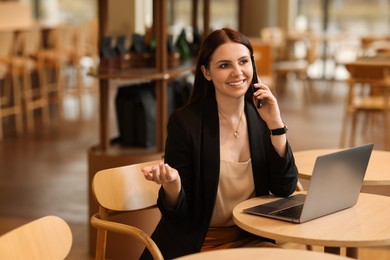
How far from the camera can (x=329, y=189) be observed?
7.68 feet

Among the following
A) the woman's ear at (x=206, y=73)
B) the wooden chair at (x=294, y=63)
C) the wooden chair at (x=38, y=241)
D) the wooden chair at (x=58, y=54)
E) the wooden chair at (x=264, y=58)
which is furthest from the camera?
the wooden chair at (x=294, y=63)

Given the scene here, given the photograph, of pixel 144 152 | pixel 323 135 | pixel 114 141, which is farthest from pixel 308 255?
pixel 323 135

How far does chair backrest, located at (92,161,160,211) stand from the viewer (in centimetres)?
274

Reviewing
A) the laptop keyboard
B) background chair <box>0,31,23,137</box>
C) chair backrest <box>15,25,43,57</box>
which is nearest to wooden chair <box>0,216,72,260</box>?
the laptop keyboard

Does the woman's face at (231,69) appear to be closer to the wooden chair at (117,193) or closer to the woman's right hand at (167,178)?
the woman's right hand at (167,178)

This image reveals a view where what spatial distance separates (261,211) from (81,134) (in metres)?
5.56

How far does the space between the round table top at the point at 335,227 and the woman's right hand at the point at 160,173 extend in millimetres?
240

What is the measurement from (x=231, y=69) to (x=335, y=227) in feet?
2.22

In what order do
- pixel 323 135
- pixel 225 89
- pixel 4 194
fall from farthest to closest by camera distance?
pixel 323 135
pixel 4 194
pixel 225 89

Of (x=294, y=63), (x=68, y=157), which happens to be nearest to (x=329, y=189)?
(x=68, y=157)

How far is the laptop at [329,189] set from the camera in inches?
89.7

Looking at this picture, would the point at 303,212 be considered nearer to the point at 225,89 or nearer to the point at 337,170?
the point at 337,170

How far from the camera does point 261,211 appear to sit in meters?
2.43

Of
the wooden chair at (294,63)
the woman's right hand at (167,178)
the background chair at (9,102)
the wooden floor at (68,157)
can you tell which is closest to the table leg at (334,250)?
the woman's right hand at (167,178)
